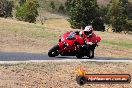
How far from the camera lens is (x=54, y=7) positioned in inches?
6506

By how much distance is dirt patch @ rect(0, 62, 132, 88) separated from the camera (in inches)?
585

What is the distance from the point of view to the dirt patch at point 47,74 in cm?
1487

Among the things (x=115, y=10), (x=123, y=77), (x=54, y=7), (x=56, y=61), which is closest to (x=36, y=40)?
(x=56, y=61)

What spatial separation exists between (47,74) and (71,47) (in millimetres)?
6106

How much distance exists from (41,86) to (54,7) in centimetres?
15128

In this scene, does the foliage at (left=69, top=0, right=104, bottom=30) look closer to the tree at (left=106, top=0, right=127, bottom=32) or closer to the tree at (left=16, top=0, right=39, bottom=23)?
the tree at (left=106, top=0, right=127, bottom=32)

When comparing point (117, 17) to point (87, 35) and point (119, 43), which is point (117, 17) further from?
point (87, 35)

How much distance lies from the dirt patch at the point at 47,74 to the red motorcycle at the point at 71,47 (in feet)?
9.42

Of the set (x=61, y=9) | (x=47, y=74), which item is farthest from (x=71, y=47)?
(x=61, y=9)

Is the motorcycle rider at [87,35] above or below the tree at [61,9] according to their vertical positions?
below

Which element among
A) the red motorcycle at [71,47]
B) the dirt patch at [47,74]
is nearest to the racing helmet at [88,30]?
the red motorcycle at [71,47]

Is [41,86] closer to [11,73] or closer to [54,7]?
[11,73]

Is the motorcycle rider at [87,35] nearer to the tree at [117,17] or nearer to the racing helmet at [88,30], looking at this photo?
the racing helmet at [88,30]

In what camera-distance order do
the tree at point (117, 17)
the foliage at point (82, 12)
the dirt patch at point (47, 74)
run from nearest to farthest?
1. the dirt patch at point (47, 74)
2. the foliage at point (82, 12)
3. the tree at point (117, 17)
